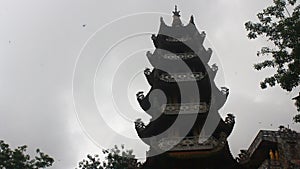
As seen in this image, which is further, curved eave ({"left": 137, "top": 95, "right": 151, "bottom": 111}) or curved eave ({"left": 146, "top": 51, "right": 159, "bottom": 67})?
curved eave ({"left": 146, "top": 51, "right": 159, "bottom": 67})

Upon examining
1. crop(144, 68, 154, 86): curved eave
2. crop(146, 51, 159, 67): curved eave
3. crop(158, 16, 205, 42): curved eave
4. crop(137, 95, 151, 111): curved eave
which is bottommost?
crop(137, 95, 151, 111): curved eave

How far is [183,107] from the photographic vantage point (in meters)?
20.3

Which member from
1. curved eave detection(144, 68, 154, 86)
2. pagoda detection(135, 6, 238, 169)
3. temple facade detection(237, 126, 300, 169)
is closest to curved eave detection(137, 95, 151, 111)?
pagoda detection(135, 6, 238, 169)

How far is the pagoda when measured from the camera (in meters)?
18.2

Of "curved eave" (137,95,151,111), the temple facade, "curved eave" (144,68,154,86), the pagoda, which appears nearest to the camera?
the pagoda

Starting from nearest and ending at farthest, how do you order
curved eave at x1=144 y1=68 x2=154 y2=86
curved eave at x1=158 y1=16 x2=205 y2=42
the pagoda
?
1. the pagoda
2. curved eave at x1=144 y1=68 x2=154 y2=86
3. curved eave at x1=158 y1=16 x2=205 y2=42

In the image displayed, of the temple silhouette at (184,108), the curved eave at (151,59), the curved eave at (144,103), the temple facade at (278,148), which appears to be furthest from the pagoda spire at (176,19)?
the temple facade at (278,148)

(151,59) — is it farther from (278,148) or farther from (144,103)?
(278,148)

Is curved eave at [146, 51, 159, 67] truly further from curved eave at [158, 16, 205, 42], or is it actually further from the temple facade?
the temple facade

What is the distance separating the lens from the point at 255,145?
33.5 meters

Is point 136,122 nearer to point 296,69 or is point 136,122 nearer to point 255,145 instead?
point 296,69

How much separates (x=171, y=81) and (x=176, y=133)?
366 centimetres

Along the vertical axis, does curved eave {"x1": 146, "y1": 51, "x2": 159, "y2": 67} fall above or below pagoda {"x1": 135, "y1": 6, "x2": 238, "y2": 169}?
above

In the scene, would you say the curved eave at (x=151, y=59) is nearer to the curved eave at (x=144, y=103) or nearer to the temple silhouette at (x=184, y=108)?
the temple silhouette at (x=184, y=108)
